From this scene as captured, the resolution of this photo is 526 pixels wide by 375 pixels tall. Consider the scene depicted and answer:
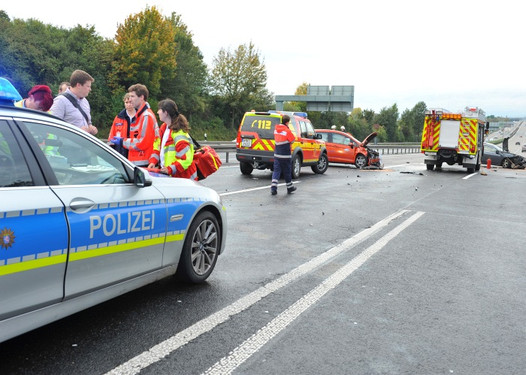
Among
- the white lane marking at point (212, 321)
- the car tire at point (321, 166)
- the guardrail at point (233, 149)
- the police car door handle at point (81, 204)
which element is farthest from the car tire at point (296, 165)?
the police car door handle at point (81, 204)

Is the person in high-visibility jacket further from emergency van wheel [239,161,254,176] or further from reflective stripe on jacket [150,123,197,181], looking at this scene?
emergency van wheel [239,161,254,176]

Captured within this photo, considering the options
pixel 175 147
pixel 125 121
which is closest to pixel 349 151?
pixel 125 121

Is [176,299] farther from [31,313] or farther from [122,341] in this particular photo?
[31,313]

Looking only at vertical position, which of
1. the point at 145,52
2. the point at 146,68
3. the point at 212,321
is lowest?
the point at 212,321

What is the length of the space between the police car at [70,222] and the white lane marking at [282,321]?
98 centimetres

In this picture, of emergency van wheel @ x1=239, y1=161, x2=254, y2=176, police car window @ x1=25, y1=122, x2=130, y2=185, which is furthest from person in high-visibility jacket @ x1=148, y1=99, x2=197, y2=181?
emergency van wheel @ x1=239, y1=161, x2=254, y2=176

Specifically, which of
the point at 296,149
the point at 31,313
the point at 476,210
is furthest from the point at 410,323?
the point at 296,149

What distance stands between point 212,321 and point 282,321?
0.54 metres

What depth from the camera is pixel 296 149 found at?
15.6 metres

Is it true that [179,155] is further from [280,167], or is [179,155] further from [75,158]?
[280,167]

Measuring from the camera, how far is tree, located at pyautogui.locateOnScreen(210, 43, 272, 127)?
209 feet

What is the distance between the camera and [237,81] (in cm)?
6425

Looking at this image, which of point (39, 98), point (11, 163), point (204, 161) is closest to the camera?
point (11, 163)

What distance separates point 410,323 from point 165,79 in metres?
49.0
